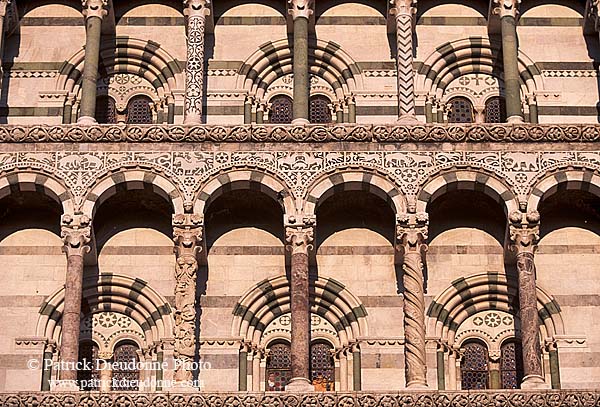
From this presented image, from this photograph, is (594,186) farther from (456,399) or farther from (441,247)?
(456,399)

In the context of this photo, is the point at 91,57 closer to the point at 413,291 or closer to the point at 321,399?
the point at 413,291

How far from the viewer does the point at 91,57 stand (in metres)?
28.5

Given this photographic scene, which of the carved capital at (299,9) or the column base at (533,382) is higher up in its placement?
the carved capital at (299,9)

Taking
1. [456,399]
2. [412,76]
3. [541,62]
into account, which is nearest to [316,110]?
[412,76]

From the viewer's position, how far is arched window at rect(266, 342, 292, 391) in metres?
27.0

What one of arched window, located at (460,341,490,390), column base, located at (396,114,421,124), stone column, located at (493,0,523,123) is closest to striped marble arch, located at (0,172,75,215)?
column base, located at (396,114,421,124)

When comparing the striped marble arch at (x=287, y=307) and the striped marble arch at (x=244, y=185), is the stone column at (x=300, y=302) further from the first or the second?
the striped marble arch at (x=287, y=307)

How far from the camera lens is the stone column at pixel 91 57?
27953 millimetres

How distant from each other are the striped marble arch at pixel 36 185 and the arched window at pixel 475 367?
289 inches

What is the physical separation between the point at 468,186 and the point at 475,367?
10.4 feet

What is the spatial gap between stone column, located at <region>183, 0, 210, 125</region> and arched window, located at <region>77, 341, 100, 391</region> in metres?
4.28

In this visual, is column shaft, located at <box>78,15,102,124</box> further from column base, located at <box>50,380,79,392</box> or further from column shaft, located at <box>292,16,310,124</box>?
column base, located at <box>50,380,79,392</box>

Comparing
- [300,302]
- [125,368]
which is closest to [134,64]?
[125,368]

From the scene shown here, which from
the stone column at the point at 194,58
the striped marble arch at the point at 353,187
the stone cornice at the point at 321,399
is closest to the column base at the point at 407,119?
the striped marble arch at the point at 353,187
